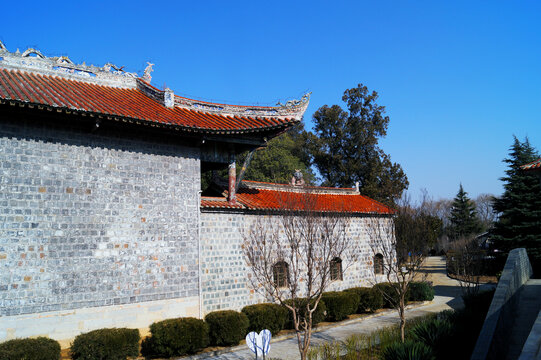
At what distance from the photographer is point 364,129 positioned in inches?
1495

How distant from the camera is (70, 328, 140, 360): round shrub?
9.42 m

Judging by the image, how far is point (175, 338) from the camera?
1060 cm

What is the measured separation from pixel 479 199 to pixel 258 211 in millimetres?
80649

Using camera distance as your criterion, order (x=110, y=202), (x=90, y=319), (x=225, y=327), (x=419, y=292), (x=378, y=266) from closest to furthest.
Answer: (x=90, y=319), (x=110, y=202), (x=225, y=327), (x=419, y=292), (x=378, y=266)

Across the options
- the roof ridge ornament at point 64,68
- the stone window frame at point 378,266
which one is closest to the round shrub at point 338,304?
the stone window frame at point 378,266

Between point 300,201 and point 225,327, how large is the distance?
437 centimetres

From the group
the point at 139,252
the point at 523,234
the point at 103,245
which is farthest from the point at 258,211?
the point at 523,234

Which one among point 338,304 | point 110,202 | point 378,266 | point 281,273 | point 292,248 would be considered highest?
point 110,202

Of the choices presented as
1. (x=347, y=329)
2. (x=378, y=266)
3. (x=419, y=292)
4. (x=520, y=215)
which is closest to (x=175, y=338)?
(x=347, y=329)

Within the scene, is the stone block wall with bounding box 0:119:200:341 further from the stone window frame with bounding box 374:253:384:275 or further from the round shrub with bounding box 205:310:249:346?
the stone window frame with bounding box 374:253:384:275

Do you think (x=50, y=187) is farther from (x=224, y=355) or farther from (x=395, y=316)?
(x=395, y=316)

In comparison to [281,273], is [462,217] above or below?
above

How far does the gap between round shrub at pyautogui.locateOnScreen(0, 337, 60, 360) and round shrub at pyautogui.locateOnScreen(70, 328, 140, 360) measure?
510mm

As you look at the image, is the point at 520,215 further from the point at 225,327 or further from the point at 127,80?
the point at 127,80
